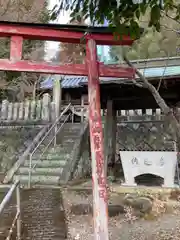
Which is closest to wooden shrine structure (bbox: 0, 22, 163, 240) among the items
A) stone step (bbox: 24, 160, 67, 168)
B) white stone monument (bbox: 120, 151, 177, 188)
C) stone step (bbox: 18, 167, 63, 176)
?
white stone monument (bbox: 120, 151, 177, 188)

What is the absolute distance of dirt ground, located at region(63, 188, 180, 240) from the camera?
5445 millimetres

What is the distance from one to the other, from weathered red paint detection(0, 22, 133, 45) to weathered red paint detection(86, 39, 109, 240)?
7.0 inches

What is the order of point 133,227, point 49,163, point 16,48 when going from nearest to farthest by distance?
point 16,48
point 133,227
point 49,163

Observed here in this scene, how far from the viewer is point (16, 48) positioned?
17.2 ft

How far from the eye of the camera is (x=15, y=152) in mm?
12039

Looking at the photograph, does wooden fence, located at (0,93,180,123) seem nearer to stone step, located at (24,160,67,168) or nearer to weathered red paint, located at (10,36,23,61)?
stone step, located at (24,160,67,168)

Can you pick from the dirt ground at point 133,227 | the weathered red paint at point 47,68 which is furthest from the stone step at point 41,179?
the weathered red paint at point 47,68

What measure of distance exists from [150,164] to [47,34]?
14.9 feet

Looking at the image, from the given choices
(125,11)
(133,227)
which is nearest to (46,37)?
(125,11)

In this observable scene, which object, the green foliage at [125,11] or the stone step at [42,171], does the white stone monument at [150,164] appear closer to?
the stone step at [42,171]

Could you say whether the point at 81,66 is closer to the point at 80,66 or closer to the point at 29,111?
the point at 80,66

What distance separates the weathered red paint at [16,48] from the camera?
5.23 meters

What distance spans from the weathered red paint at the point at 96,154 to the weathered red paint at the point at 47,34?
18 cm

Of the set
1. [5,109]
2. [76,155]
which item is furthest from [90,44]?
[5,109]
